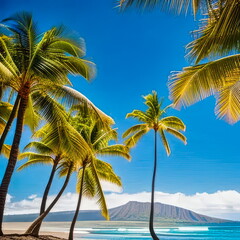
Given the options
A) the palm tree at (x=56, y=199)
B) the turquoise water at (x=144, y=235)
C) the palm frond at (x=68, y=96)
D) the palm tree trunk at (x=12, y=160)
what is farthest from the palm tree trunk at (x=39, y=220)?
the turquoise water at (x=144, y=235)

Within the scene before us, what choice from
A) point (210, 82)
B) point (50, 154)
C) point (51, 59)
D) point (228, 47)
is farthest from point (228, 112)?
point (50, 154)

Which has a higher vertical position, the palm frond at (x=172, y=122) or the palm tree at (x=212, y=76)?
the palm frond at (x=172, y=122)

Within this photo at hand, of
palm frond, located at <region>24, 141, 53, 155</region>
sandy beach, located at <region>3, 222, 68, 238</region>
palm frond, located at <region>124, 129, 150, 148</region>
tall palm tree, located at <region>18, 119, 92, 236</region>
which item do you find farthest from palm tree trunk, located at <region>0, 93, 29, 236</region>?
sandy beach, located at <region>3, 222, 68, 238</region>

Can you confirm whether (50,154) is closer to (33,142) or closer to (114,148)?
(33,142)

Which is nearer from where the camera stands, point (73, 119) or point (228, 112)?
point (228, 112)

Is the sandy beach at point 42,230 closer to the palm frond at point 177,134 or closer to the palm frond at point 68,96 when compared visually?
the palm frond at point 177,134

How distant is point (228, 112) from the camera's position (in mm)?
6570

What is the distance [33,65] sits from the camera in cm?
773

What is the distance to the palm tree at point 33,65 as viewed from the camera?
7805 millimetres

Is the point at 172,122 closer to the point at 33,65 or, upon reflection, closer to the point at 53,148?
the point at 53,148

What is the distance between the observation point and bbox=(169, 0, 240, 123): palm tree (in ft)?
16.6

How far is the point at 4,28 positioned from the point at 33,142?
7.09 metres

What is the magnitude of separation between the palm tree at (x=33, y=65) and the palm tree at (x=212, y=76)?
167 inches

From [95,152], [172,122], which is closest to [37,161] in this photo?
[95,152]
